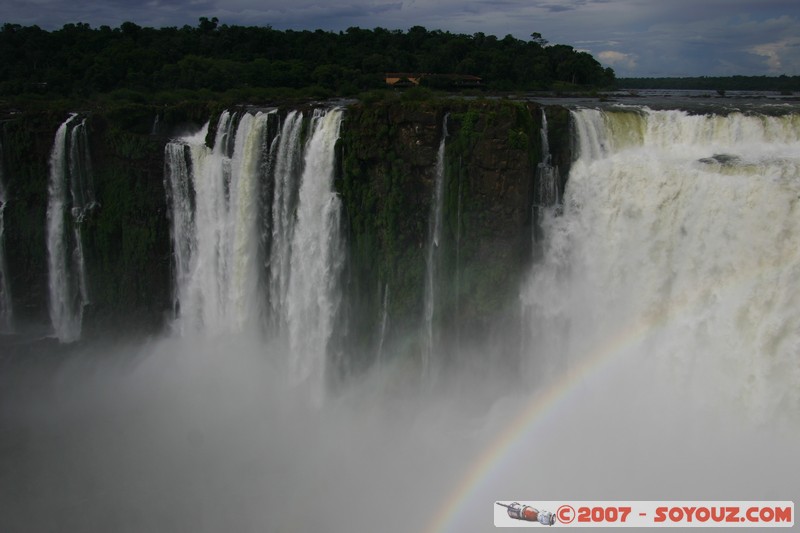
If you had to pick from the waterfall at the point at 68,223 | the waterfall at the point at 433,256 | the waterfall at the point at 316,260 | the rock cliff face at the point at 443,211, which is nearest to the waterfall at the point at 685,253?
the rock cliff face at the point at 443,211

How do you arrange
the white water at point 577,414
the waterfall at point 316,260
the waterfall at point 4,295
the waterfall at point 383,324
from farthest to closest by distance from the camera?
the waterfall at point 4,295 < the waterfall at point 316,260 < the waterfall at point 383,324 < the white water at point 577,414

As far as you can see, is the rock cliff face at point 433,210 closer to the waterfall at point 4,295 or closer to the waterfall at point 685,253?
the waterfall at point 685,253

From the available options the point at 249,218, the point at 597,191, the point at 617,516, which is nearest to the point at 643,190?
the point at 597,191

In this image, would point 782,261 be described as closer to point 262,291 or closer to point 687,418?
point 687,418

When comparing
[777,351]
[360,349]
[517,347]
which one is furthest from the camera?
[360,349]

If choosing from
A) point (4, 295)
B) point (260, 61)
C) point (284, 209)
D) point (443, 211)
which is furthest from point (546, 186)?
point (260, 61)

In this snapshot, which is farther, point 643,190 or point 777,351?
point 643,190
